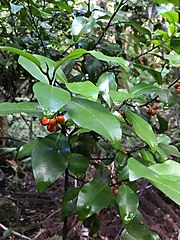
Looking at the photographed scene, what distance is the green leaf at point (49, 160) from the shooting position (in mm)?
697

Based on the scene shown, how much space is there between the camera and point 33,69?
2.22ft

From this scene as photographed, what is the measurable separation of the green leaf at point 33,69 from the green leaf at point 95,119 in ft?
0.25

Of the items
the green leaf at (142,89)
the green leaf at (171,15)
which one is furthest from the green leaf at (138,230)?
the green leaf at (171,15)

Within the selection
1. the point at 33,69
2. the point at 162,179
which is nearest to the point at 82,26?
the point at 33,69

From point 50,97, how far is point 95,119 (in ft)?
0.31

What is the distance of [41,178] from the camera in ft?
2.28

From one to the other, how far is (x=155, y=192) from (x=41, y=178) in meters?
2.09

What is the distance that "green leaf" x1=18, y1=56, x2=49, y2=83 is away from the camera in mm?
661

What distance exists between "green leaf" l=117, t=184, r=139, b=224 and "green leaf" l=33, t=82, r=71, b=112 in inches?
10.5

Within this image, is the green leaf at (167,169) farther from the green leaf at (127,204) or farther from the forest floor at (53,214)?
the forest floor at (53,214)

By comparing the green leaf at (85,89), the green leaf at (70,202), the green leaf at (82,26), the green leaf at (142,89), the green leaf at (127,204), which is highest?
the green leaf at (85,89)

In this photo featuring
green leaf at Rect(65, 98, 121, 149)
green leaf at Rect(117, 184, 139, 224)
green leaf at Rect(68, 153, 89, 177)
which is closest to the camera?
green leaf at Rect(65, 98, 121, 149)

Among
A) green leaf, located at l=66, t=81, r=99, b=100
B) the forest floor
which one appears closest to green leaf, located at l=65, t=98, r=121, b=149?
green leaf, located at l=66, t=81, r=99, b=100

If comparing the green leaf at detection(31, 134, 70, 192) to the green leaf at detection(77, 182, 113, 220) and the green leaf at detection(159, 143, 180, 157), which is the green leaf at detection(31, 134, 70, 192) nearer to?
the green leaf at detection(77, 182, 113, 220)
